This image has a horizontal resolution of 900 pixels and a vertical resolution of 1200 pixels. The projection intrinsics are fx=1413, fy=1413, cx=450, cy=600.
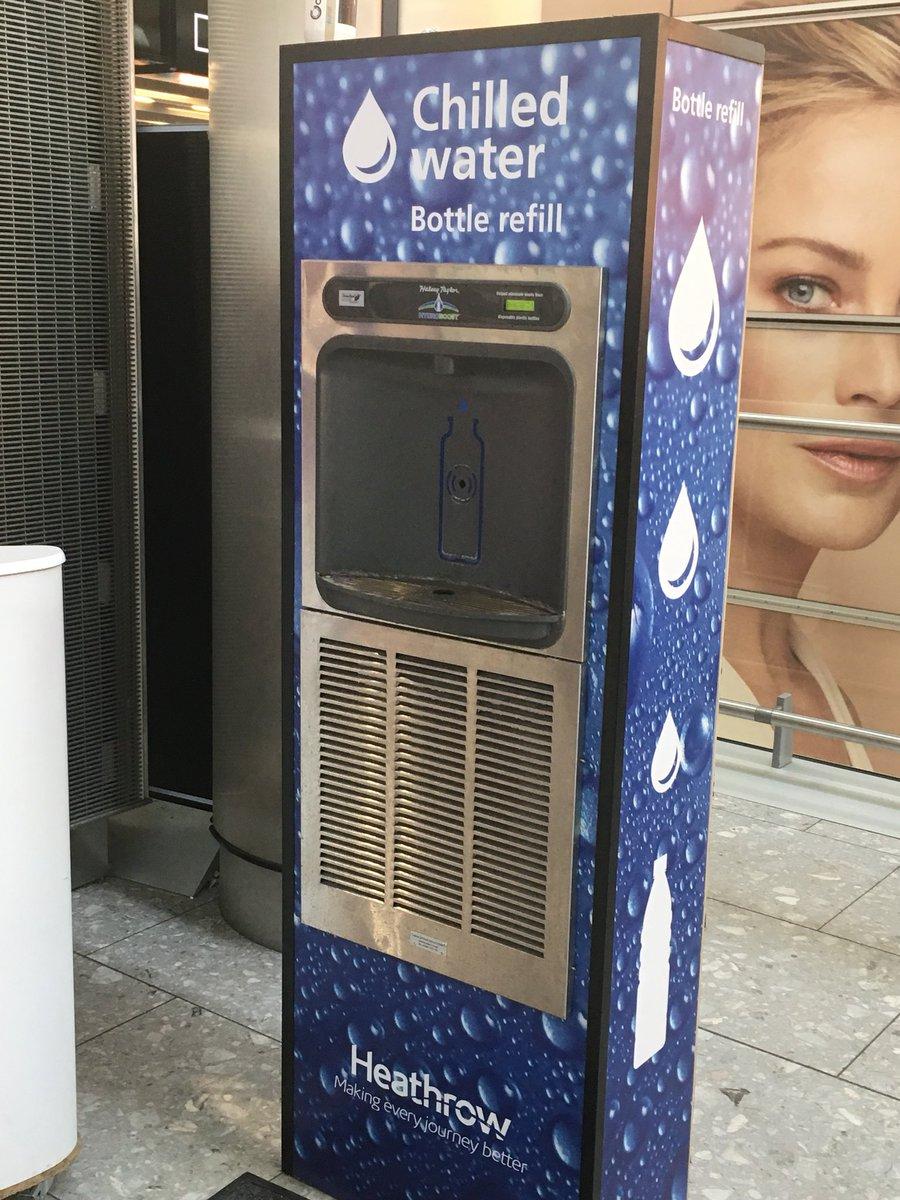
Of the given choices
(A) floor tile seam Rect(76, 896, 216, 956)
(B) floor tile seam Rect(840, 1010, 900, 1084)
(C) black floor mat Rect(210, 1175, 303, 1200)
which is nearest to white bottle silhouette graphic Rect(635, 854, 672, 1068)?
(C) black floor mat Rect(210, 1175, 303, 1200)

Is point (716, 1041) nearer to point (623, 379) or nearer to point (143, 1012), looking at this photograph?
point (143, 1012)

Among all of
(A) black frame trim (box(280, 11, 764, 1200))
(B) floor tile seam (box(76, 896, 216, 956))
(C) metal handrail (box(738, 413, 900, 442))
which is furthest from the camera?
(C) metal handrail (box(738, 413, 900, 442))

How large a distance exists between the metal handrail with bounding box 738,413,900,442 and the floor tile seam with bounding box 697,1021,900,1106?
5.43 feet

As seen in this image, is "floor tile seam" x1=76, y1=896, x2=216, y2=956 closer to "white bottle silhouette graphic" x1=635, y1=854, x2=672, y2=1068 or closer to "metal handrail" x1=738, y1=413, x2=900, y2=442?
"white bottle silhouette graphic" x1=635, y1=854, x2=672, y2=1068

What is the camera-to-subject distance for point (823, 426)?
369 cm

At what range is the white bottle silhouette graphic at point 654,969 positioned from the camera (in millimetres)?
1885

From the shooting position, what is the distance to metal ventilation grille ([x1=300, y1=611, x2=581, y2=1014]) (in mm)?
1805

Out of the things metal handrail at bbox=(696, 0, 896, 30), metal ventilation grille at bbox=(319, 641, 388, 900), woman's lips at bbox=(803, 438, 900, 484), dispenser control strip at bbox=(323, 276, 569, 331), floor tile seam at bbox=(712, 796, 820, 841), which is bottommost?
floor tile seam at bbox=(712, 796, 820, 841)

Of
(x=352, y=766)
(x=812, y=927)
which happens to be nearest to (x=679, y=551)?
(x=352, y=766)

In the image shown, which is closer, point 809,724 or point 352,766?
point 352,766

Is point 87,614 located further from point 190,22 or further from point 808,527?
point 808,527

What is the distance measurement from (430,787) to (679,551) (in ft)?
1.53

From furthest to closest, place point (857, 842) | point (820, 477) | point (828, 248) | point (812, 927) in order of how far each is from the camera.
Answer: point (820, 477)
point (828, 248)
point (857, 842)
point (812, 927)

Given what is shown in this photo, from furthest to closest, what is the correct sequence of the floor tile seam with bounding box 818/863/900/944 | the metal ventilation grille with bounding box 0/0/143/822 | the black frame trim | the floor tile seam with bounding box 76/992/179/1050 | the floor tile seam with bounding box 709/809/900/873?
the floor tile seam with bounding box 709/809/900/873 → the floor tile seam with bounding box 818/863/900/944 → the metal ventilation grille with bounding box 0/0/143/822 → the floor tile seam with bounding box 76/992/179/1050 → the black frame trim
